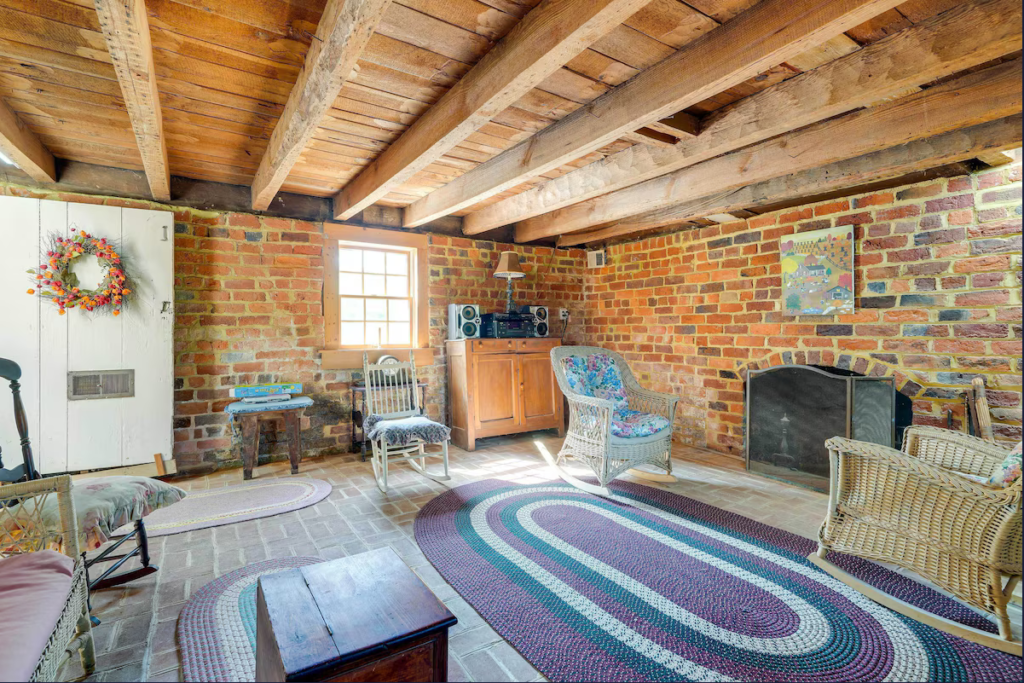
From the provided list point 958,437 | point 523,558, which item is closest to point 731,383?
point 958,437

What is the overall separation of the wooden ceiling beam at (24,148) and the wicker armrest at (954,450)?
502 cm

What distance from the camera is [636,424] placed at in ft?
11.8

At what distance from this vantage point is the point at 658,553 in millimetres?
2502

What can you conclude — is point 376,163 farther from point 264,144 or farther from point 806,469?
point 806,469

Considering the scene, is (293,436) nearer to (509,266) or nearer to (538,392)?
(538,392)

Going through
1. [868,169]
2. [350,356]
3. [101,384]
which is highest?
[868,169]

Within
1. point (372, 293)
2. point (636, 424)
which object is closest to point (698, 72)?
point (636, 424)

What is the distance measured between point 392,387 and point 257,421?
1122mm

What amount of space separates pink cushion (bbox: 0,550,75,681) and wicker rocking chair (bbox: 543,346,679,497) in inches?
110

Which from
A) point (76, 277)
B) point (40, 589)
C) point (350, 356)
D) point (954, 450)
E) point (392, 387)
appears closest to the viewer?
point (40, 589)

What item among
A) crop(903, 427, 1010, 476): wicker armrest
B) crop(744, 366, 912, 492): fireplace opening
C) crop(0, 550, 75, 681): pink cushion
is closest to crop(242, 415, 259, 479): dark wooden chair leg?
A: crop(0, 550, 75, 681): pink cushion

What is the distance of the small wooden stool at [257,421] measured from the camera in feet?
12.3

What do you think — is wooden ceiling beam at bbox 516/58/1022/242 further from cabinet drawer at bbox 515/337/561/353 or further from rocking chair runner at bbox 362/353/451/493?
rocking chair runner at bbox 362/353/451/493

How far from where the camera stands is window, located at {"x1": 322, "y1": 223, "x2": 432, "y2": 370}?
4582 mm
